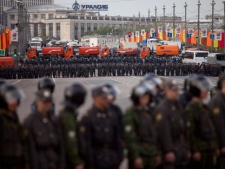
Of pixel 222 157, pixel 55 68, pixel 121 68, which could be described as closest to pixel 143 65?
pixel 121 68

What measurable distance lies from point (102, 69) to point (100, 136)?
141 feet

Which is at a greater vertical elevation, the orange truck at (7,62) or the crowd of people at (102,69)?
the orange truck at (7,62)

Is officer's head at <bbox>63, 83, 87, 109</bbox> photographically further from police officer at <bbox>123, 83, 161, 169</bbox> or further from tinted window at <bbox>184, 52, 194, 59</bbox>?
tinted window at <bbox>184, 52, 194, 59</bbox>

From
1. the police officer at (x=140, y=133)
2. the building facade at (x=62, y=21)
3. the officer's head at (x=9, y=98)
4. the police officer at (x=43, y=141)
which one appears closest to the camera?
the police officer at (x=43, y=141)

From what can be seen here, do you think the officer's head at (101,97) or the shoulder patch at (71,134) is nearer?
the shoulder patch at (71,134)

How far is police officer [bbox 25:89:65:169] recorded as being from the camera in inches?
327

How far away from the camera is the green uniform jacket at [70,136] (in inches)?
329

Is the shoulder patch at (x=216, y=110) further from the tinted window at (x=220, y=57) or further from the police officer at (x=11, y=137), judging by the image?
the tinted window at (x=220, y=57)

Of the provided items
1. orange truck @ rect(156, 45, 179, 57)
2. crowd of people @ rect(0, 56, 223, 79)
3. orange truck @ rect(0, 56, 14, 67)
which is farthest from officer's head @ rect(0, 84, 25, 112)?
orange truck @ rect(156, 45, 179, 57)

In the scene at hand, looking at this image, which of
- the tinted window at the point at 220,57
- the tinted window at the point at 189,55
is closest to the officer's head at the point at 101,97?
the tinted window at the point at 220,57

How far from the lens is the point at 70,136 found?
27.5 ft

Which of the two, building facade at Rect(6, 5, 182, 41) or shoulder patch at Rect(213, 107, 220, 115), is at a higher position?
building facade at Rect(6, 5, 182, 41)

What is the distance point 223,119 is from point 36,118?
3.11 meters

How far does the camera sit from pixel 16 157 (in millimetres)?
8430
